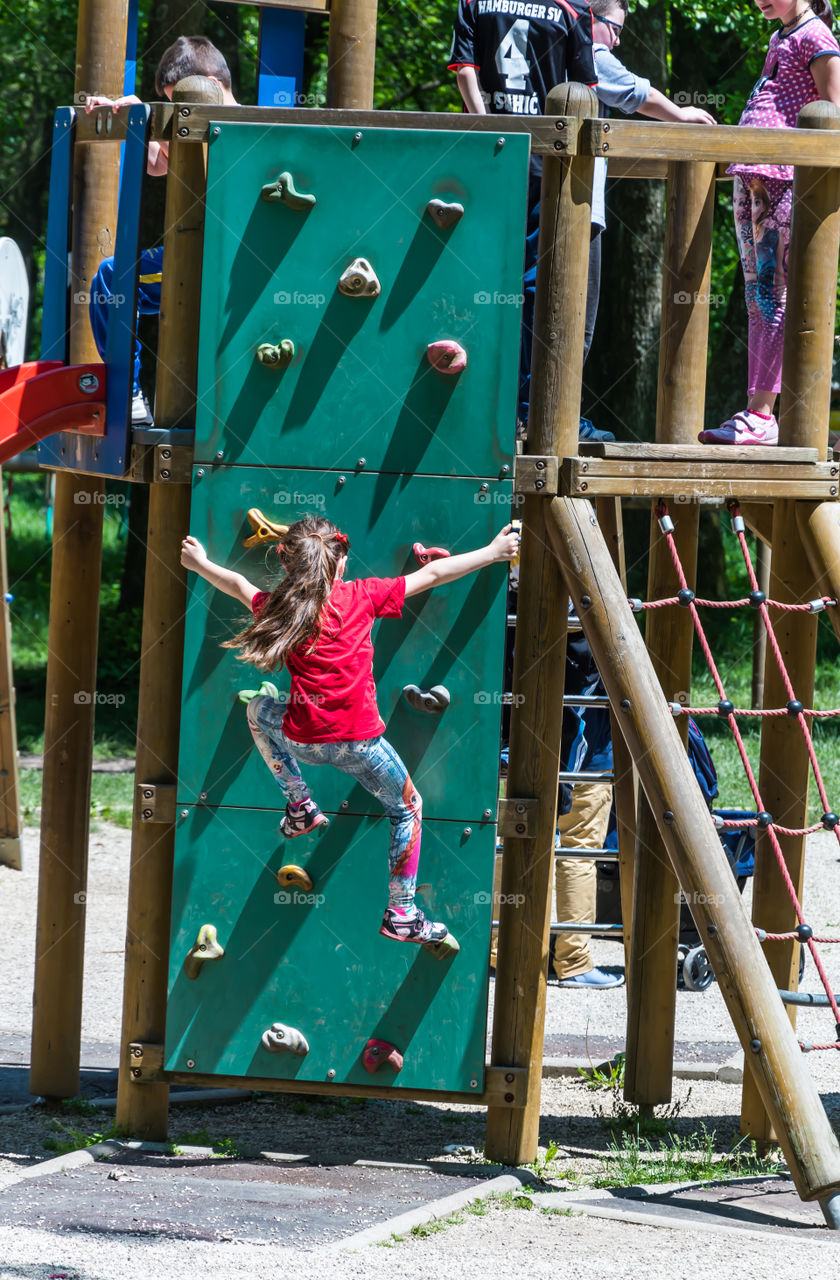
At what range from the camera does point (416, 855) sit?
4.68 metres

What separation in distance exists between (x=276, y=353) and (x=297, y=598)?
0.73m

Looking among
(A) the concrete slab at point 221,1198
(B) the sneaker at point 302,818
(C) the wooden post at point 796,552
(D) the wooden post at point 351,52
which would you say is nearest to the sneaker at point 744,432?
(C) the wooden post at point 796,552

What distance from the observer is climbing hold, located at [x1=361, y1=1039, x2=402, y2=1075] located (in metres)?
4.72

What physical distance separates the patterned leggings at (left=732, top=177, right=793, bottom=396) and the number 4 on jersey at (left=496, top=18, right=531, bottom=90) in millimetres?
876

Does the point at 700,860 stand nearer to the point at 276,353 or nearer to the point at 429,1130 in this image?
the point at 429,1130

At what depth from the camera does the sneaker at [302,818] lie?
4.68 metres

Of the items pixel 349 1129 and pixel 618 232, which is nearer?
pixel 349 1129

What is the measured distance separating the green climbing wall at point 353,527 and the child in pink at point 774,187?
4.41 feet

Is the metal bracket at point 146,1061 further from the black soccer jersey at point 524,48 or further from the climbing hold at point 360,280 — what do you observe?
the black soccer jersey at point 524,48

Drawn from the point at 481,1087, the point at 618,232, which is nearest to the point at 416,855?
the point at 481,1087

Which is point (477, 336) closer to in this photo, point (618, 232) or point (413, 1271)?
point (413, 1271)

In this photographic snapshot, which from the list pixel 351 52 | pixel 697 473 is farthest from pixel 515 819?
pixel 351 52

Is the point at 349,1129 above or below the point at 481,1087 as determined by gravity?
below

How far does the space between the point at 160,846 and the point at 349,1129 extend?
134 cm
